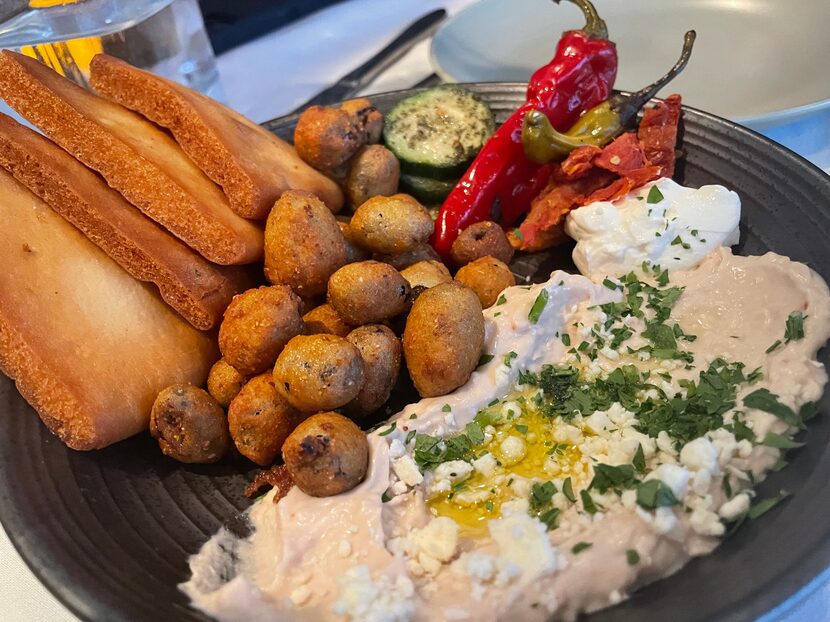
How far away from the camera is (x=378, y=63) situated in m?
3.65

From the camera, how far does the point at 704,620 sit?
4.14ft

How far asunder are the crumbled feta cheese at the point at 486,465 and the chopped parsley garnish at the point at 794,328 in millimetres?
799

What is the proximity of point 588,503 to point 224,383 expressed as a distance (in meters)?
1.01

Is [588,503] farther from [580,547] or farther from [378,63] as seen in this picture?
[378,63]

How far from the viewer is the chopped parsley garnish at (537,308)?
6.23ft

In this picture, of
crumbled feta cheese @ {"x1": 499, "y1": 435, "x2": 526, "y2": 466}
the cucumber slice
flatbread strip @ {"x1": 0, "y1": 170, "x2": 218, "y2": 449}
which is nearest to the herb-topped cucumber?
the cucumber slice

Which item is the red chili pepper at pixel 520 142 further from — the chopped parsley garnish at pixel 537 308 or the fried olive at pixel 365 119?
the chopped parsley garnish at pixel 537 308

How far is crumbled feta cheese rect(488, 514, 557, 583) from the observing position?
1368mm

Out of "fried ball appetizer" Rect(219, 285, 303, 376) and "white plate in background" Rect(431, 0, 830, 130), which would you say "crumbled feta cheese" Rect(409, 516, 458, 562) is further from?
"white plate in background" Rect(431, 0, 830, 130)

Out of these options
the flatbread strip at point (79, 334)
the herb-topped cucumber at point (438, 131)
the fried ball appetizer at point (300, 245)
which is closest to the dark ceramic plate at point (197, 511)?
the flatbread strip at point (79, 334)

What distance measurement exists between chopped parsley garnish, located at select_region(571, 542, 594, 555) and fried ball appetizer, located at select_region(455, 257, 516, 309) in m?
0.86

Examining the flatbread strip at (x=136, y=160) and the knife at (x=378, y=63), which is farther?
the knife at (x=378, y=63)

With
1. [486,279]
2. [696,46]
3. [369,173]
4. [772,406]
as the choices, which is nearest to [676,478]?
[772,406]

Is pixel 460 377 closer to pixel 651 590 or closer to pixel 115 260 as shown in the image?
pixel 651 590
